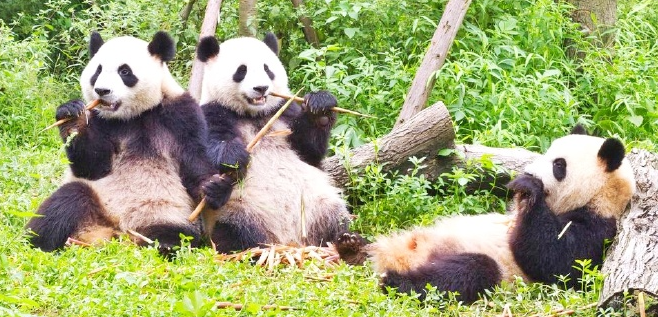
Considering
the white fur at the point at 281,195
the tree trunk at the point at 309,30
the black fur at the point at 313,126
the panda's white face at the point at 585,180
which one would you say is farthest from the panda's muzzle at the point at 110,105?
the tree trunk at the point at 309,30

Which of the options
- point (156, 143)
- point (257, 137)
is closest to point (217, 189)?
point (257, 137)

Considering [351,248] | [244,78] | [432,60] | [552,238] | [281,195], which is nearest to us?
[552,238]

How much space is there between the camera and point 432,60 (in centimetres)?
888

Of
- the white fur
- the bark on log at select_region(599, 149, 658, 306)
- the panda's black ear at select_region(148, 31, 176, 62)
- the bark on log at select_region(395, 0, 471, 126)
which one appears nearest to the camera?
the bark on log at select_region(599, 149, 658, 306)

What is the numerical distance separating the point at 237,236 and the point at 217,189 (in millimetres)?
400

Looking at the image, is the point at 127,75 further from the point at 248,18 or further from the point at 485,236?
the point at 485,236

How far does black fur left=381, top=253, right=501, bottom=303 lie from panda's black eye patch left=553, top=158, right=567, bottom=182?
76 centimetres

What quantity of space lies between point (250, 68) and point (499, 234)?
95.2 inches

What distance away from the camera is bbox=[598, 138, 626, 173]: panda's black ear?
20.4 feet

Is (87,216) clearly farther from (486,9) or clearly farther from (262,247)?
(486,9)

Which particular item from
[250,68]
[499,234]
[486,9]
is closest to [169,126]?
[250,68]

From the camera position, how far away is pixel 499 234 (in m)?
6.58

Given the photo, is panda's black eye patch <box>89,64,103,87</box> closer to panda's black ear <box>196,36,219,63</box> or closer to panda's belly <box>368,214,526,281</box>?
panda's black ear <box>196,36,219,63</box>

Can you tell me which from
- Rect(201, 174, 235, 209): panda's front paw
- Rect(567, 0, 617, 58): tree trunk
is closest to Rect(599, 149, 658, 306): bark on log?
Rect(201, 174, 235, 209): panda's front paw
